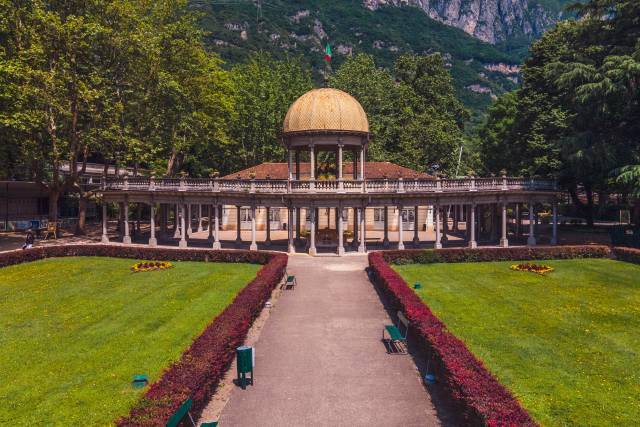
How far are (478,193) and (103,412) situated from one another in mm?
35907

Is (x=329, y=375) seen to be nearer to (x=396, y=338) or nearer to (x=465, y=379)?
(x=396, y=338)

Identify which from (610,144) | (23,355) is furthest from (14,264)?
(610,144)

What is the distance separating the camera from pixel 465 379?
38.0 feet

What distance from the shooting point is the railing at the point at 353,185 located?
130ft

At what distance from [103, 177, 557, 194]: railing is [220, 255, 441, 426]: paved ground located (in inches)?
664

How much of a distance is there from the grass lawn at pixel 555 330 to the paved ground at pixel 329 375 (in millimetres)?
3029

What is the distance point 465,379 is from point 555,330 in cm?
888

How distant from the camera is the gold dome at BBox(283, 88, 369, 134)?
1566 inches

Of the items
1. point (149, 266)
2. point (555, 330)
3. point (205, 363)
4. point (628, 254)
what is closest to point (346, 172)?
point (149, 266)

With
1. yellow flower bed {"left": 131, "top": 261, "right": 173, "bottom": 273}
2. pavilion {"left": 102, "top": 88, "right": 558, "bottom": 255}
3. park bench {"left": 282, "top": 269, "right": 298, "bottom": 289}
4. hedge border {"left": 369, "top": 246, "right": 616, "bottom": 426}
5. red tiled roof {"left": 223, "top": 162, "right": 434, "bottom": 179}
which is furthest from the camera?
red tiled roof {"left": 223, "top": 162, "right": 434, "bottom": 179}

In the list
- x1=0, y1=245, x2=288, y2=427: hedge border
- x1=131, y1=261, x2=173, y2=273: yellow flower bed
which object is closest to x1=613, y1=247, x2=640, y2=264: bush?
x1=0, y1=245, x2=288, y2=427: hedge border

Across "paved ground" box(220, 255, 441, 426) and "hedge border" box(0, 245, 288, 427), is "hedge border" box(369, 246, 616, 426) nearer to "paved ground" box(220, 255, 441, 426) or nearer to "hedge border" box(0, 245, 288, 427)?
"paved ground" box(220, 255, 441, 426)

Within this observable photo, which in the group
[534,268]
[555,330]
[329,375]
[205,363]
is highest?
[534,268]

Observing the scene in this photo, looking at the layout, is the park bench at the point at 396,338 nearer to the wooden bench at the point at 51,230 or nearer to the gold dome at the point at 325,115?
the gold dome at the point at 325,115
